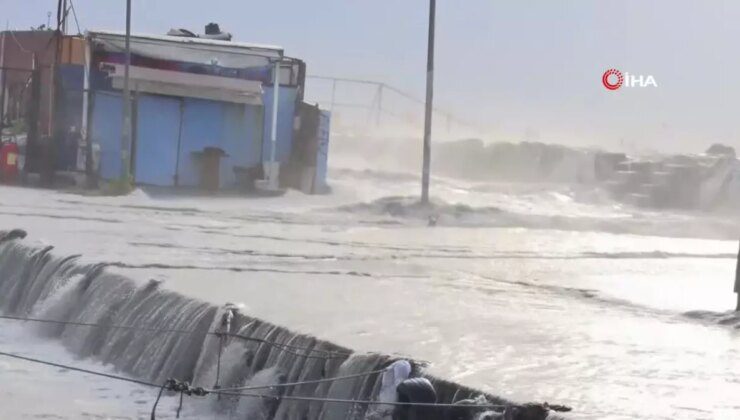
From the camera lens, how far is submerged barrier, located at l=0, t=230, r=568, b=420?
8375 millimetres

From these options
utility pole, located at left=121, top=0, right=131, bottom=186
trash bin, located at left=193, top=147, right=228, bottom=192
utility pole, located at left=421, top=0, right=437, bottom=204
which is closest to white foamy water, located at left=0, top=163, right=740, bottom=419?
utility pole, located at left=421, top=0, right=437, bottom=204

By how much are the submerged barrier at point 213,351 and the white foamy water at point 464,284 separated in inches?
11.5

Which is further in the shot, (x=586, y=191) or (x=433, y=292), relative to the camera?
(x=586, y=191)

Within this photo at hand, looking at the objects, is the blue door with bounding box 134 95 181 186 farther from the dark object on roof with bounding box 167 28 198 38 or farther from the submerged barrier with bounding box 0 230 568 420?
the submerged barrier with bounding box 0 230 568 420

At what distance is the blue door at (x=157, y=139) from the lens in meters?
32.2

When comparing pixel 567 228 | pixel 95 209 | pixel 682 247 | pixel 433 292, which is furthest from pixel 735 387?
pixel 567 228

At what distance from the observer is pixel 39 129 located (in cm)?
3184

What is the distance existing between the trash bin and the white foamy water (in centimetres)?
332

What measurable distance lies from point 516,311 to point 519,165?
39.2 m

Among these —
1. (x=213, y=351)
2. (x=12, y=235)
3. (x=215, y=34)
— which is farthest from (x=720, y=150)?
(x=213, y=351)

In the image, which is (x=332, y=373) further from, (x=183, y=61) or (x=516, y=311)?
(x=183, y=61)

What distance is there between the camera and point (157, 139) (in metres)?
32.4

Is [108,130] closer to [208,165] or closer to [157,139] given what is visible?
[157,139]

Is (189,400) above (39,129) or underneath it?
underneath
